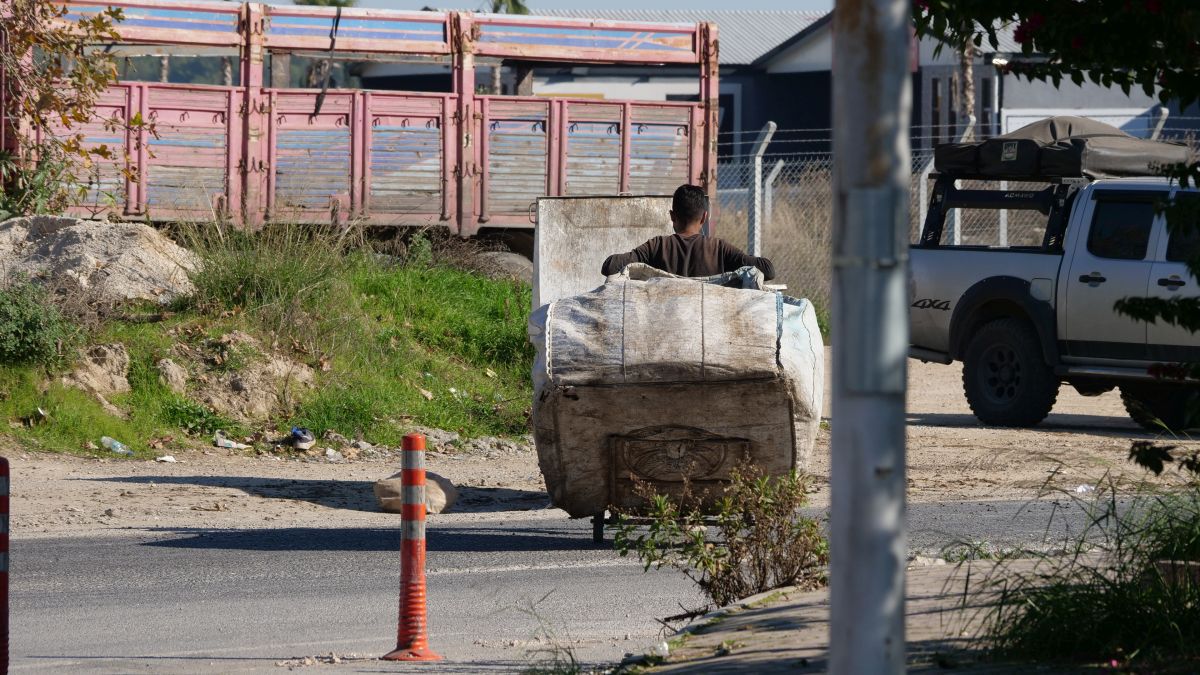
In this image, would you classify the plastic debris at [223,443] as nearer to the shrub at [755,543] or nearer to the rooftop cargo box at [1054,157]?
the shrub at [755,543]

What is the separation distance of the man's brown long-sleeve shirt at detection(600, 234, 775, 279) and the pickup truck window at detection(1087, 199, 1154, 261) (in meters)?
5.65

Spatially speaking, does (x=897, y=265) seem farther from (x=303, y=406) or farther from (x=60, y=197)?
(x=60, y=197)

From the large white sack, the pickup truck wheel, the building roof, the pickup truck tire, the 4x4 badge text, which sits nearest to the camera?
the large white sack

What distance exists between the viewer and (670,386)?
28.2 feet

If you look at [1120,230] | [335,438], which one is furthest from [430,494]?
[1120,230]

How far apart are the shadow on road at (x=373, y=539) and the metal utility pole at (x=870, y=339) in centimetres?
592

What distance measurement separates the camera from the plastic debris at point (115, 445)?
12820mm

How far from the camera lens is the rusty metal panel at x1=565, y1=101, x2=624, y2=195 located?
64.4ft

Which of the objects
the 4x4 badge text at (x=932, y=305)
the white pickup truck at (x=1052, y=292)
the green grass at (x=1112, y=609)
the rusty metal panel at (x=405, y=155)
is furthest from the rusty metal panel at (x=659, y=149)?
the green grass at (x=1112, y=609)

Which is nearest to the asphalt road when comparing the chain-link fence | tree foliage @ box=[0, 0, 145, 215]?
tree foliage @ box=[0, 0, 145, 215]

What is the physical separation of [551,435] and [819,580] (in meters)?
2.19

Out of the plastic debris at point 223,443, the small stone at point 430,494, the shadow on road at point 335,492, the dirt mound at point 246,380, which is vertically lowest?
the shadow on road at point 335,492

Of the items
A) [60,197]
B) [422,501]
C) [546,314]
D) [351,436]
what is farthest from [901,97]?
[60,197]

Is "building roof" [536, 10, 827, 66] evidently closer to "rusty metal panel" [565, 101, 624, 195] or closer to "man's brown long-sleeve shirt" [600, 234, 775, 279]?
"rusty metal panel" [565, 101, 624, 195]
